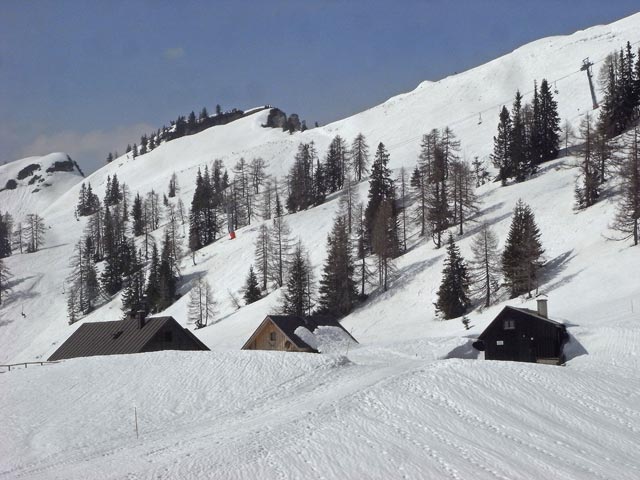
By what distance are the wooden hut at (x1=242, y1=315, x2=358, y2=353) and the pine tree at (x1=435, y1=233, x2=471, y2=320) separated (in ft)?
38.7

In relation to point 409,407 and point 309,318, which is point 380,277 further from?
point 409,407

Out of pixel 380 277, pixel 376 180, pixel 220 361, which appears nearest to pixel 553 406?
pixel 220 361

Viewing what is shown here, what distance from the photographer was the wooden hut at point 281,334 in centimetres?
5109

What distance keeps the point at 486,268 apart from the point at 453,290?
3923mm

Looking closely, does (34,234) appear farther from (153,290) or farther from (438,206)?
(438,206)

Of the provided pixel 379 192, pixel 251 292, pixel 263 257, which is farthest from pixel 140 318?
pixel 379 192

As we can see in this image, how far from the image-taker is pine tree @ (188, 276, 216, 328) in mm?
79312

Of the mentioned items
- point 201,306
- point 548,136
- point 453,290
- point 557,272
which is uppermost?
point 548,136

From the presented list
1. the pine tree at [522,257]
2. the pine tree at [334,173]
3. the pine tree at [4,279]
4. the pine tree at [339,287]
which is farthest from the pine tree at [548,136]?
the pine tree at [4,279]

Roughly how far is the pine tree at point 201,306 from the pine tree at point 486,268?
3127 centimetres

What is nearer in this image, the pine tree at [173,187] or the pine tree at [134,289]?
the pine tree at [134,289]

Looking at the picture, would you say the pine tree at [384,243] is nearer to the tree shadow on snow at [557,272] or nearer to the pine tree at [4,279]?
the tree shadow on snow at [557,272]

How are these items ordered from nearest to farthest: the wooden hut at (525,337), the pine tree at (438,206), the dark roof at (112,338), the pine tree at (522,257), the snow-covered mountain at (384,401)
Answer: the snow-covered mountain at (384,401)
the wooden hut at (525,337)
the dark roof at (112,338)
the pine tree at (522,257)
the pine tree at (438,206)

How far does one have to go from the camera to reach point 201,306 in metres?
81.0
